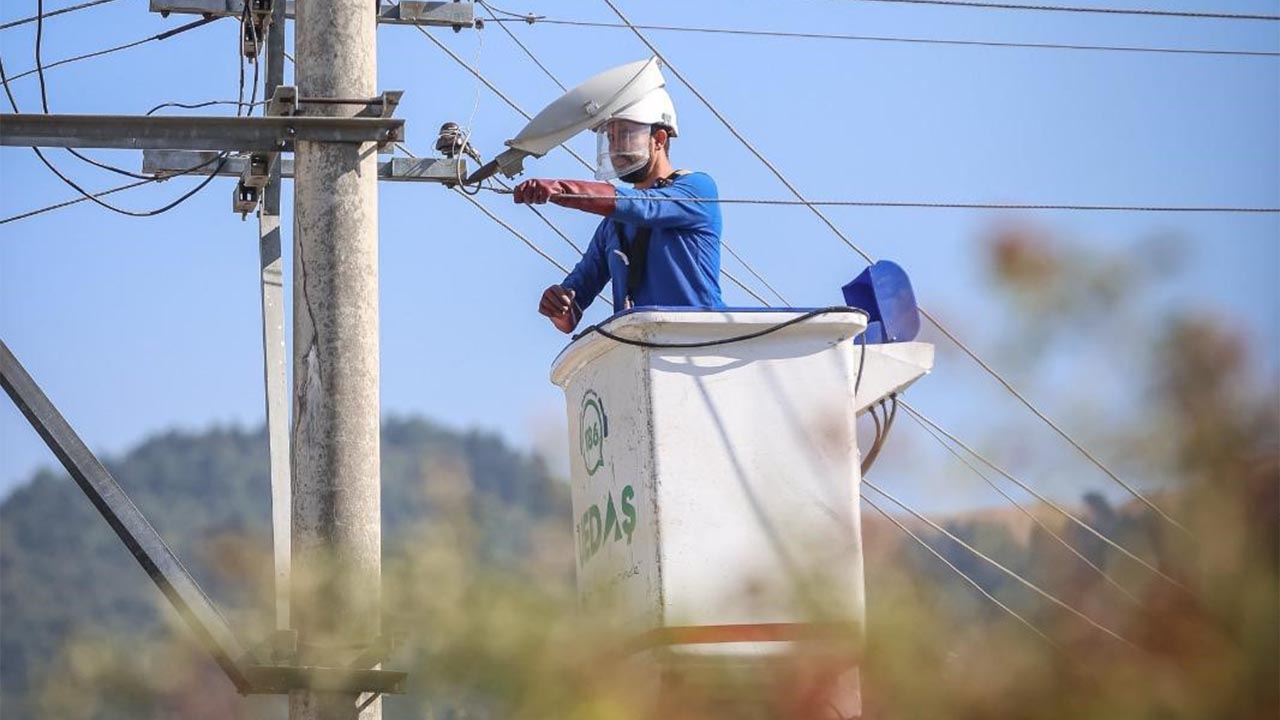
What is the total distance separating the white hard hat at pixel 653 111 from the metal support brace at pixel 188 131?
0.79 metres

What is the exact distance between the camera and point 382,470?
664 cm

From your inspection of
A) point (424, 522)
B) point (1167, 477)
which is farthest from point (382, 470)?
point (1167, 477)

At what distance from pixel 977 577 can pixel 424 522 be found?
103 centimetres

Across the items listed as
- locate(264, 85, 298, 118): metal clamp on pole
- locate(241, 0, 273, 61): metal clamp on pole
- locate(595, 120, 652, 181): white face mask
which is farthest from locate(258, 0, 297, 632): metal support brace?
locate(595, 120, 652, 181): white face mask

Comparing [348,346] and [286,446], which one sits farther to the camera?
[286,446]

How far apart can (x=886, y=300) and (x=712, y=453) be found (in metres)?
1.13

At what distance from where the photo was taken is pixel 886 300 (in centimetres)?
667

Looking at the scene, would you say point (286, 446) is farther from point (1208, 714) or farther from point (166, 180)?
point (1208, 714)

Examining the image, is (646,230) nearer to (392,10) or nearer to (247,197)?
(247,197)

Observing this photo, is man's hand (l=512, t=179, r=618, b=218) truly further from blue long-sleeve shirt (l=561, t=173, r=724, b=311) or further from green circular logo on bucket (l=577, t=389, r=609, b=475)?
green circular logo on bucket (l=577, t=389, r=609, b=475)

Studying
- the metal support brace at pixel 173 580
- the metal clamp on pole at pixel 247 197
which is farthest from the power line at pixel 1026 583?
the metal clamp on pole at pixel 247 197

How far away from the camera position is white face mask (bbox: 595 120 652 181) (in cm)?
671

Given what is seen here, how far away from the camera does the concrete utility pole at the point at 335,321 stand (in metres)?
6.20

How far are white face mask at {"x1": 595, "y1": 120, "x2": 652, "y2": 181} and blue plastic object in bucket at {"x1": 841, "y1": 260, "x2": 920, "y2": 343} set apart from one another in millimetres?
834
